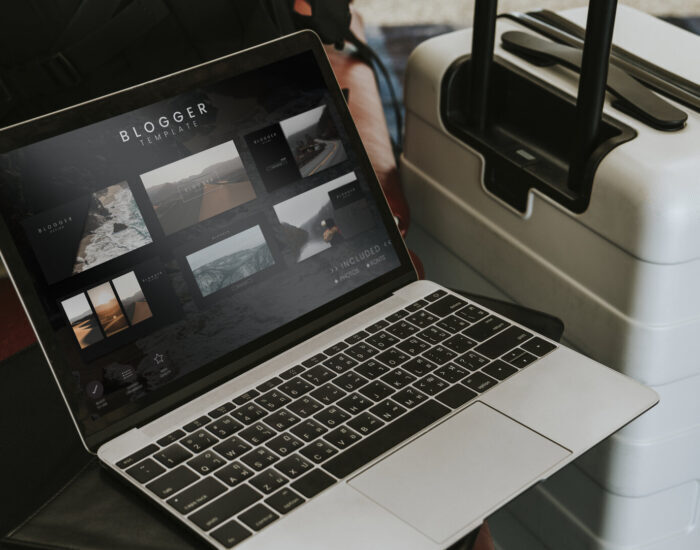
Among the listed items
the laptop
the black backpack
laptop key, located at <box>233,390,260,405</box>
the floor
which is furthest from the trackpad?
the floor

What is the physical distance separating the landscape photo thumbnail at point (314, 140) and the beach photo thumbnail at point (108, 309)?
0.56 feet

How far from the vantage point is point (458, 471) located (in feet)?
1.56

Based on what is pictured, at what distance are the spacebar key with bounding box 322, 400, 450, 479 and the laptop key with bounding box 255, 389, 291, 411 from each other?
63 millimetres

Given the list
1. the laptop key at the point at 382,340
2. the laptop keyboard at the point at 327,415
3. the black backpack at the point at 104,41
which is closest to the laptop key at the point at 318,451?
the laptop keyboard at the point at 327,415

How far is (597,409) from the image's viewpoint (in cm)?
52

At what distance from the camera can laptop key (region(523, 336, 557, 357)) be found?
0.57m

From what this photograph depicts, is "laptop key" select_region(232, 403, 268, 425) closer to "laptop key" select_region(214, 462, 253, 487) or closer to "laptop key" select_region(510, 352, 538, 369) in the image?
"laptop key" select_region(214, 462, 253, 487)

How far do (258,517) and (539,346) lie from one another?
9.3 inches

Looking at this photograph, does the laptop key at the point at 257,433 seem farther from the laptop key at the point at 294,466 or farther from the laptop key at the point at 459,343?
the laptop key at the point at 459,343

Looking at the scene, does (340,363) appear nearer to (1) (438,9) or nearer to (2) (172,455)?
(2) (172,455)

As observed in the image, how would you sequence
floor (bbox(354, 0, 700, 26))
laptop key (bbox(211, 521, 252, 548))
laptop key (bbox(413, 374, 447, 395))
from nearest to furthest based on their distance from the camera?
laptop key (bbox(211, 521, 252, 548)) → laptop key (bbox(413, 374, 447, 395)) → floor (bbox(354, 0, 700, 26))

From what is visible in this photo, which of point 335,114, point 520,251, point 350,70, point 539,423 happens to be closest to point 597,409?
point 539,423

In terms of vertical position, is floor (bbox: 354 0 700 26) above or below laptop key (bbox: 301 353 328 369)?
below

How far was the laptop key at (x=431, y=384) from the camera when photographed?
0.54 metres
